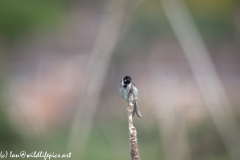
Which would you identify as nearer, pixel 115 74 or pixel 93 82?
pixel 93 82

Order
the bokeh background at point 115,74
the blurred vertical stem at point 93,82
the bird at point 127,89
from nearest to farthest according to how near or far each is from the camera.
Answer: the bird at point 127,89, the blurred vertical stem at point 93,82, the bokeh background at point 115,74

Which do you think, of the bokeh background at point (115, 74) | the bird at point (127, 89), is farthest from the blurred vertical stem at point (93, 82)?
the bird at point (127, 89)

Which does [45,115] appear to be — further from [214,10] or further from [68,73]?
[214,10]

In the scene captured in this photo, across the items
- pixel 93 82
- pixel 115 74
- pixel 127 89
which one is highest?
pixel 115 74

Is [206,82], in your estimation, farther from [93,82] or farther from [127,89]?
[127,89]

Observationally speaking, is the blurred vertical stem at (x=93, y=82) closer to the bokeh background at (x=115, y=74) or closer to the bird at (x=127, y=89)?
the bokeh background at (x=115, y=74)

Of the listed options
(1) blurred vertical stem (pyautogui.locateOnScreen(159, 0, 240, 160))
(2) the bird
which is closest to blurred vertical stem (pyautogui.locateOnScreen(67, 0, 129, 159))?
(1) blurred vertical stem (pyautogui.locateOnScreen(159, 0, 240, 160))

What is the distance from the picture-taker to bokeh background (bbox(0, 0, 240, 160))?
81.3 inches

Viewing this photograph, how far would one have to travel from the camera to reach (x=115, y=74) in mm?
2852

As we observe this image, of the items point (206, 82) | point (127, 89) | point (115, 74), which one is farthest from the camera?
point (115, 74)

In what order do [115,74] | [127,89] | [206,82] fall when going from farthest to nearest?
[115,74] → [206,82] → [127,89]

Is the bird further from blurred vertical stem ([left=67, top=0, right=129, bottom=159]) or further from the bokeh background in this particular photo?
blurred vertical stem ([left=67, top=0, right=129, bottom=159])

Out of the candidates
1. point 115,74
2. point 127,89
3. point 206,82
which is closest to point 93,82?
point 206,82

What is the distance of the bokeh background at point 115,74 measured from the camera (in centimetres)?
206
